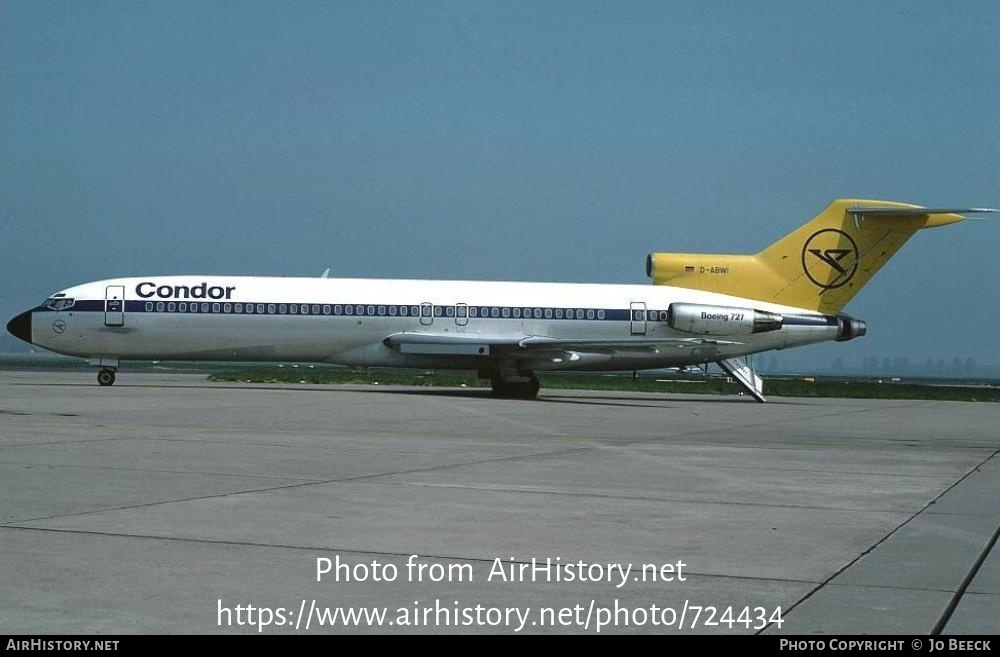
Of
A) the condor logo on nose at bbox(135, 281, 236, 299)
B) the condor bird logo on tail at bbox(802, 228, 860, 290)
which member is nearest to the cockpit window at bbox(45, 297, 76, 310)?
the condor logo on nose at bbox(135, 281, 236, 299)

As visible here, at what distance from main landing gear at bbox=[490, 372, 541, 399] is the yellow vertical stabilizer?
Answer: 5.41m

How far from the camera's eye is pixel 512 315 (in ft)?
116

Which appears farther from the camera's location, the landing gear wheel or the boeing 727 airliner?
the landing gear wheel

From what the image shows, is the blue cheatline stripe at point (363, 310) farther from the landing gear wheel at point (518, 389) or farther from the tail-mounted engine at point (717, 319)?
the landing gear wheel at point (518, 389)

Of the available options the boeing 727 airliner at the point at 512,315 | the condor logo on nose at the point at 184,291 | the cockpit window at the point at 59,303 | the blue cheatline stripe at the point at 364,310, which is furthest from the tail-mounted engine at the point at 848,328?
the cockpit window at the point at 59,303

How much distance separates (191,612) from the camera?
5.93m

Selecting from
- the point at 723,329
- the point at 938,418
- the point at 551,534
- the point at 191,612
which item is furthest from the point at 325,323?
the point at 191,612

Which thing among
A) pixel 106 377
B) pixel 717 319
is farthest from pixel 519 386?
pixel 106 377

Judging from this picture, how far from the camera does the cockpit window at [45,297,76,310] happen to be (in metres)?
34.6

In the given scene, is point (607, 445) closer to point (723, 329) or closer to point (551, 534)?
point (551, 534)

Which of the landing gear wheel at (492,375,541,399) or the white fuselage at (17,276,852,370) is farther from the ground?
the white fuselage at (17,276,852,370)

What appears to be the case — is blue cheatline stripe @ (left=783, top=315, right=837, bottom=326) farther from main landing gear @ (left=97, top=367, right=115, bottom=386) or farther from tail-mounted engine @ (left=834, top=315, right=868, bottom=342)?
main landing gear @ (left=97, top=367, right=115, bottom=386)

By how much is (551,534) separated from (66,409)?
15.7 meters

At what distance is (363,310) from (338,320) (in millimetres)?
762
